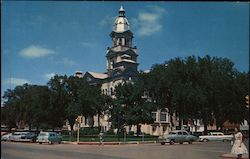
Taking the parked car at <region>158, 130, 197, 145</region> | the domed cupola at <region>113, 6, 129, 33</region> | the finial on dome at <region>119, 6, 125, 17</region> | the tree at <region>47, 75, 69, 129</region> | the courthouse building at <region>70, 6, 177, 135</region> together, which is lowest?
the parked car at <region>158, 130, 197, 145</region>

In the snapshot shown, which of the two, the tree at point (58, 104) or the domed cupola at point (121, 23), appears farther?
the tree at point (58, 104)

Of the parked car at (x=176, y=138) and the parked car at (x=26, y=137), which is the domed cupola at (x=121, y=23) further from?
the parked car at (x=176, y=138)

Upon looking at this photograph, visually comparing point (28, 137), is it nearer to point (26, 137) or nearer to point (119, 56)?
point (26, 137)

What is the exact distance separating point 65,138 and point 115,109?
13820mm

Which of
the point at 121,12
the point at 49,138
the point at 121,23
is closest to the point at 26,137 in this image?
the point at 49,138

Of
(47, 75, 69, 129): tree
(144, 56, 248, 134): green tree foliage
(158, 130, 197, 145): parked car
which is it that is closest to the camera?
(47, 75, 69, 129): tree

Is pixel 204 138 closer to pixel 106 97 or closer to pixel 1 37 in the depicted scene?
pixel 106 97

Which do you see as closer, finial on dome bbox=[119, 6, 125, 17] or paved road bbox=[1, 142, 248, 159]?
finial on dome bbox=[119, 6, 125, 17]

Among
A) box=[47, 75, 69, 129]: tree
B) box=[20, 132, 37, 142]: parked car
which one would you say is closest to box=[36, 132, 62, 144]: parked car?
box=[20, 132, 37, 142]: parked car

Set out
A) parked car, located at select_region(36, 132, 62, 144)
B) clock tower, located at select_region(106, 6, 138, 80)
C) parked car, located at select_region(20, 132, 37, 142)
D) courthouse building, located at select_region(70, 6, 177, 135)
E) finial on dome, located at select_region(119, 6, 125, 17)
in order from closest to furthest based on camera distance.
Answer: finial on dome, located at select_region(119, 6, 125, 17)
clock tower, located at select_region(106, 6, 138, 80)
courthouse building, located at select_region(70, 6, 177, 135)
parked car, located at select_region(36, 132, 62, 144)
parked car, located at select_region(20, 132, 37, 142)

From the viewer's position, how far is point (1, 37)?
10.8m

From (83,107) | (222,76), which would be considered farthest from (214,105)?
(83,107)

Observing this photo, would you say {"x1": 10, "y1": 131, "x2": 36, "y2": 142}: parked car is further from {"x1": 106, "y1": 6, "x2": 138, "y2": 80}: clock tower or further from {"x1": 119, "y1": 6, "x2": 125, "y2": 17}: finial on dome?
{"x1": 119, "y1": 6, "x2": 125, "y2": 17}: finial on dome

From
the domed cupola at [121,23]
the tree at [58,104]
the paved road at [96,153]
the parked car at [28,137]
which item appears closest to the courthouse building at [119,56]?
the domed cupola at [121,23]
